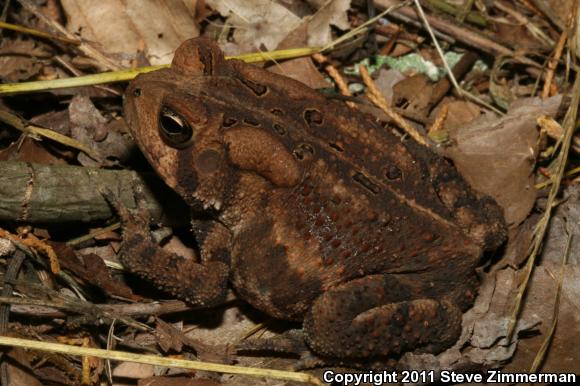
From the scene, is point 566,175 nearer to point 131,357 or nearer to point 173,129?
point 173,129

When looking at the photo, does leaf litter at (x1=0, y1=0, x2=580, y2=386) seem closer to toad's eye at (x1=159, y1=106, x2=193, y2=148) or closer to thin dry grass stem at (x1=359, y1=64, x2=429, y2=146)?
thin dry grass stem at (x1=359, y1=64, x2=429, y2=146)

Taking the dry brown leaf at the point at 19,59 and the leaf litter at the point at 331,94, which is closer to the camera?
the leaf litter at the point at 331,94

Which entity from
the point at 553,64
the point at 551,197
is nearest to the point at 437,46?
the point at 553,64

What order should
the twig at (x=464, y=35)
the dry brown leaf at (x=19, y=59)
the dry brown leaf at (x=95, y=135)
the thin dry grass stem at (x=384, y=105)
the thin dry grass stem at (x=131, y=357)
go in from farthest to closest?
the twig at (x=464, y=35), the thin dry grass stem at (x=384, y=105), the dry brown leaf at (x=19, y=59), the dry brown leaf at (x=95, y=135), the thin dry grass stem at (x=131, y=357)

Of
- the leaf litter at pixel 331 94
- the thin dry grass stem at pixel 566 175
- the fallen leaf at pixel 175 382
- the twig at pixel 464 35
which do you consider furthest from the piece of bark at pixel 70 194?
the thin dry grass stem at pixel 566 175

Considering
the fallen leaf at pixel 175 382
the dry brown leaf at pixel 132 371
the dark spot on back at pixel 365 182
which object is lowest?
the dry brown leaf at pixel 132 371

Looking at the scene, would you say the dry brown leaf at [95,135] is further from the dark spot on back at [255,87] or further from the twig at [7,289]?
the dark spot on back at [255,87]

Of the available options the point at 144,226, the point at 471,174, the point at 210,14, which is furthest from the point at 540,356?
the point at 210,14

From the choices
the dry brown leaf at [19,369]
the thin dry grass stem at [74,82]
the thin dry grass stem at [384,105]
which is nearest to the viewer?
the dry brown leaf at [19,369]
